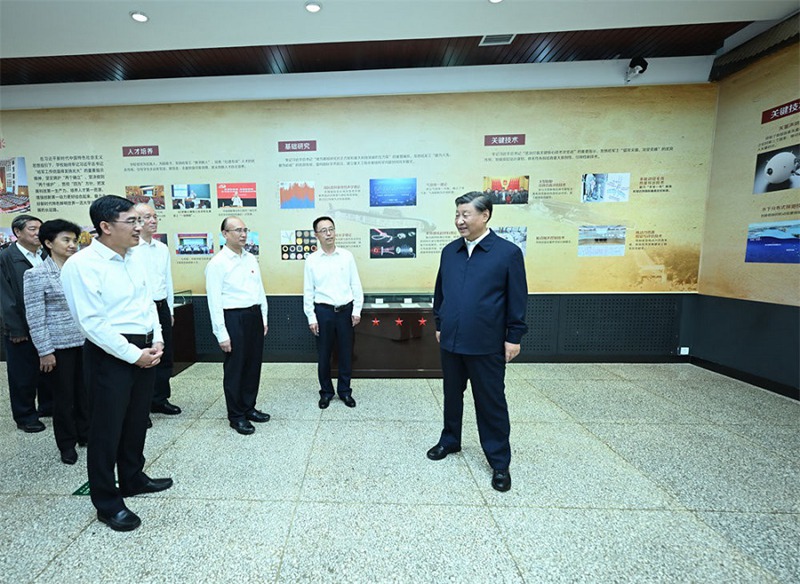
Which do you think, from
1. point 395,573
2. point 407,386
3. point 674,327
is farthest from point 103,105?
point 674,327

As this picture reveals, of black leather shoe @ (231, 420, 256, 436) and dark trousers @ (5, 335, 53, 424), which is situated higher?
dark trousers @ (5, 335, 53, 424)

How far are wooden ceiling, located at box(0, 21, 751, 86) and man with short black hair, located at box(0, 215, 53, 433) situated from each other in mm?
2483

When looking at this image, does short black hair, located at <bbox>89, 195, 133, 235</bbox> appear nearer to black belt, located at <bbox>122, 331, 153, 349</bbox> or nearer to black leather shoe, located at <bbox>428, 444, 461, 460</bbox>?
black belt, located at <bbox>122, 331, 153, 349</bbox>

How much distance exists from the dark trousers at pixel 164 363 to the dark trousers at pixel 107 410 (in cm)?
133

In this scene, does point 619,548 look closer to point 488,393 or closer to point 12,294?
point 488,393

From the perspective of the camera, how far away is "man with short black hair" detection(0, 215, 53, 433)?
251 cm

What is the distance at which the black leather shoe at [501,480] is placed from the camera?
2.03m

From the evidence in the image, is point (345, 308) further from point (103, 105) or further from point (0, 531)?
point (103, 105)

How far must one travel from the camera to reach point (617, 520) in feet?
5.90

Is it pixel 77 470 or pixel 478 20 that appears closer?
pixel 77 470

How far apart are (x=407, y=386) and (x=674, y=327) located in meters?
3.65

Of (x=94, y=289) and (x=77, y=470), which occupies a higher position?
(x=94, y=289)

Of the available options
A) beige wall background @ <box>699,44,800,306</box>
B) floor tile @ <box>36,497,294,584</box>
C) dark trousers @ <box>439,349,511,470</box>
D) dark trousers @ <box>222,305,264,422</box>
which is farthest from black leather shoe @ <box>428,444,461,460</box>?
beige wall background @ <box>699,44,800,306</box>

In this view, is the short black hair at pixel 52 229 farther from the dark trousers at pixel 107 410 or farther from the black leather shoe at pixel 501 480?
the black leather shoe at pixel 501 480
